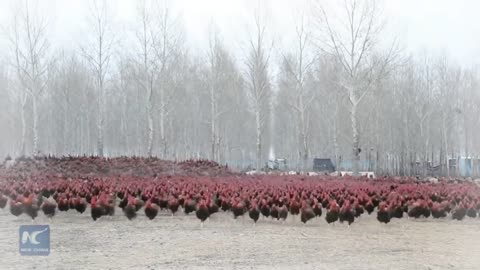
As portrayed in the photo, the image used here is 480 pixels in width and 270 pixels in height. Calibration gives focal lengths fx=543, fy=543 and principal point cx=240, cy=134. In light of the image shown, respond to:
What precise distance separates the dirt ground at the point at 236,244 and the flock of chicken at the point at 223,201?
115mm

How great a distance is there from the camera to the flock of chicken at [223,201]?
6121mm

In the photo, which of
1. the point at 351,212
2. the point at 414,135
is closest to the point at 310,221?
the point at 351,212

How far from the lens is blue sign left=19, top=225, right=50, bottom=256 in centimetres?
430

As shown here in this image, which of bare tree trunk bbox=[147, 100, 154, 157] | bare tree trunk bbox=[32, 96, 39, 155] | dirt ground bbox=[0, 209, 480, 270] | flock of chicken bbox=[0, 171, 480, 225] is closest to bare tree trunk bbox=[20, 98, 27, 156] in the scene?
bare tree trunk bbox=[32, 96, 39, 155]

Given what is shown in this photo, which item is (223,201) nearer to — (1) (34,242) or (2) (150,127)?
(1) (34,242)

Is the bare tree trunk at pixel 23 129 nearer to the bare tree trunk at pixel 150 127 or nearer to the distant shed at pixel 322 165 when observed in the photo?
the bare tree trunk at pixel 150 127

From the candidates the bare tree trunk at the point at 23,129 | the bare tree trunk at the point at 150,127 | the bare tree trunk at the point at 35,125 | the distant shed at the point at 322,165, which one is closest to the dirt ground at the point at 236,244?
the bare tree trunk at the point at 23,129

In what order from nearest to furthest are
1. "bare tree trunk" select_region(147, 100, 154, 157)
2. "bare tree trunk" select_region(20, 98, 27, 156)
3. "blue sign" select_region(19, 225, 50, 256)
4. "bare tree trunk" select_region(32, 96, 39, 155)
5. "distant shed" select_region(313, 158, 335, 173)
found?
"blue sign" select_region(19, 225, 50, 256), "bare tree trunk" select_region(20, 98, 27, 156), "bare tree trunk" select_region(32, 96, 39, 155), "bare tree trunk" select_region(147, 100, 154, 157), "distant shed" select_region(313, 158, 335, 173)

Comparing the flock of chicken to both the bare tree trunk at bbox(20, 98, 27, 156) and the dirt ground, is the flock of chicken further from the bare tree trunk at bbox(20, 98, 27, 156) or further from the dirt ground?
the bare tree trunk at bbox(20, 98, 27, 156)

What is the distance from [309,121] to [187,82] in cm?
756

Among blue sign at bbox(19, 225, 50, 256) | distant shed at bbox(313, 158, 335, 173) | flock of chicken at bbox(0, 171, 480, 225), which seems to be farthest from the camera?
distant shed at bbox(313, 158, 335, 173)

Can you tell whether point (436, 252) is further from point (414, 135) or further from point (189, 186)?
point (414, 135)

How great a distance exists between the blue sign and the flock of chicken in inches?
41.3

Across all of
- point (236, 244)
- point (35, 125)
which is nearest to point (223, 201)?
point (236, 244)
